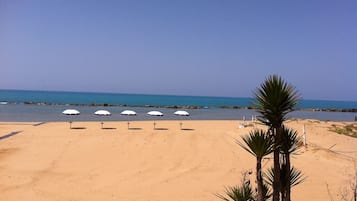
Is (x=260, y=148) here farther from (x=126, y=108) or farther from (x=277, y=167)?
(x=126, y=108)

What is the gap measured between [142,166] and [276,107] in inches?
517

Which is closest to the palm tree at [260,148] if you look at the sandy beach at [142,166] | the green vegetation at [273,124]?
the green vegetation at [273,124]

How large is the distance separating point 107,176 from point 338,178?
29.0 feet

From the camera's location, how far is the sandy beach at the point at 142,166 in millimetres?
12797

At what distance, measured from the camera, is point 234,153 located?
20797 millimetres

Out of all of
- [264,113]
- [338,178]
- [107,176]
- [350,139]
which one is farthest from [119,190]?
[350,139]

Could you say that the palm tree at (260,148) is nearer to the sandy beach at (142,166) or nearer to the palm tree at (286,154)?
the palm tree at (286,154)

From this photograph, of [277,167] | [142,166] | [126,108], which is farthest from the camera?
[126,108]

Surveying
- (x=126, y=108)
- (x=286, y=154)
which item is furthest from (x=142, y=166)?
(x=126, y=108)

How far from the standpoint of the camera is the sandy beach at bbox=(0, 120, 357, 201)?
12.8 m

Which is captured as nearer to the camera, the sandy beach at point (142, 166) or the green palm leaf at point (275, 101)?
the green palm leaf at point (275, 101)

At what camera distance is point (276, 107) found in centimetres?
488

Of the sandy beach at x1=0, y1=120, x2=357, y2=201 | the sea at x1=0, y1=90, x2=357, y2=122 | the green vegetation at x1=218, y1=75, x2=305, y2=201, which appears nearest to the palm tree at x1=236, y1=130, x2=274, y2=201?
the green vegetation at x1=218, y1=75, x2=305, y2=201

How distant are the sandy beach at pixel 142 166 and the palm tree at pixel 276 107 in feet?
9.33
